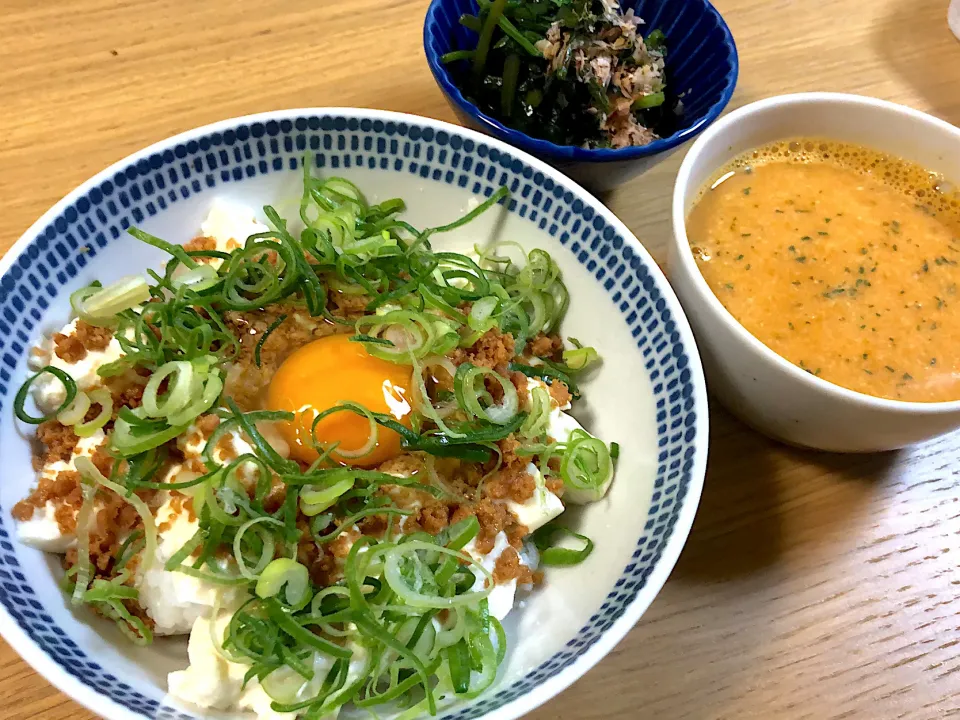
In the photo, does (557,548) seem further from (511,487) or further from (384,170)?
(384,170)

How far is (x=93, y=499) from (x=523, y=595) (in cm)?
82

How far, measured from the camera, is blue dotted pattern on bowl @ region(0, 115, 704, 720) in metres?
1.15

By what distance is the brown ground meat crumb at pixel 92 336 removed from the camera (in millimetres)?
1423

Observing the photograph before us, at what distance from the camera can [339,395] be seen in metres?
1.42

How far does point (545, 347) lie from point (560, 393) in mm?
142

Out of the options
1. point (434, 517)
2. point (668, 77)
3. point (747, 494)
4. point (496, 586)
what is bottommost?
point (747, 494)

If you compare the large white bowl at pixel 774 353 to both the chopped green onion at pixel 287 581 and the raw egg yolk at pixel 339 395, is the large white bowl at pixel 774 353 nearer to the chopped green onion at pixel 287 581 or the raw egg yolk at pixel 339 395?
the raw egg yolk at pixel 339 395

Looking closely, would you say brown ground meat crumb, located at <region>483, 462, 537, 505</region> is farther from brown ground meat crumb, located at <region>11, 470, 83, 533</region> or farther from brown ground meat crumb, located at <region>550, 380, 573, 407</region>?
brown ground meat crumb, located at <region>11, 470, 83, 533</region>

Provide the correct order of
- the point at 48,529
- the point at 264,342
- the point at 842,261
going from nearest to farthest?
1. the point at 48,529
2. the point at 264,342
3. the point at 842,261

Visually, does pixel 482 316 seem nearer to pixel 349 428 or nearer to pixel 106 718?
pixel 349 428

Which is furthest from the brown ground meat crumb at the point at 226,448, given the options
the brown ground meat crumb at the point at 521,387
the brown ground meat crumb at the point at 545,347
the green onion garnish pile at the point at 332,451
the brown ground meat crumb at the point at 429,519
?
the brown ground meat crumb at the point at 545,347

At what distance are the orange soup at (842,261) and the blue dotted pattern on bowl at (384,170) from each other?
10.6 inches

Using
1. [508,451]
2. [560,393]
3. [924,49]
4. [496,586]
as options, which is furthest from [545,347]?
[924,49]

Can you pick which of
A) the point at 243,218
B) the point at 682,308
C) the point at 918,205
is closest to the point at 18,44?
the point at 243,218
